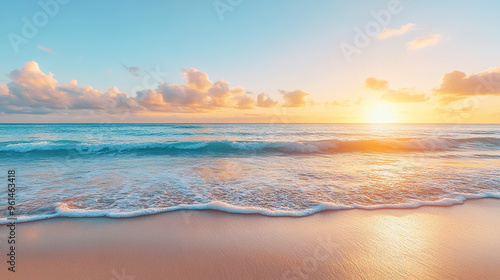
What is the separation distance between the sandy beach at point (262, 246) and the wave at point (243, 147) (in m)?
12.0

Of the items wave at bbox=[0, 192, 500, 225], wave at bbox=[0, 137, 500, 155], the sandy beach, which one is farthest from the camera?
wave at bbox=[0, 137, 500, 155]

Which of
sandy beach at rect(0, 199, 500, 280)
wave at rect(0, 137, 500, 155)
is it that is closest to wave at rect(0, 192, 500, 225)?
sandy beach at rect(0, 199, 500, 280)

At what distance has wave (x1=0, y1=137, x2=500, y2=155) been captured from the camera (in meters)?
15.9

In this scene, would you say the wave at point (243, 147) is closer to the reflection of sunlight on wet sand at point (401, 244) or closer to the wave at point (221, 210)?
the wave at point (221, 210)

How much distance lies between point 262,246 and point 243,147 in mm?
14395

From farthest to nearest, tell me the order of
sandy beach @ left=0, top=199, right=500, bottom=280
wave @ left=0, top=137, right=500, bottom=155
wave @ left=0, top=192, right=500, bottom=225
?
1. wave @ left=0, top=137, right=500, bottom=155
2. wave @ left=0, top=192, right=500, bottom=225
3. sandy beach @ left=0, top=199, right=500, bottom=280

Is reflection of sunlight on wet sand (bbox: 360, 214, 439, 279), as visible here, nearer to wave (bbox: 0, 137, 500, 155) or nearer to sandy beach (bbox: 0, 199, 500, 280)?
sandy beach (bbox: 0, 199, 500, 280)

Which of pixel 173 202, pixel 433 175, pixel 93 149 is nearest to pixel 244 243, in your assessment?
pixel 173 202

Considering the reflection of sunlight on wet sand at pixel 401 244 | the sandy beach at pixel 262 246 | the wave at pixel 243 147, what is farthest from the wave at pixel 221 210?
the wave at pixel 243 147

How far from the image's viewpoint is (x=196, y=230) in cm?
371

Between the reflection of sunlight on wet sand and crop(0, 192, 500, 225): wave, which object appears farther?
crop(0, 192, 500, 225): wave

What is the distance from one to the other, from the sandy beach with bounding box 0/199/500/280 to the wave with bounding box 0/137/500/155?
39.4 ft

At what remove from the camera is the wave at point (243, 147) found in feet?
52.0

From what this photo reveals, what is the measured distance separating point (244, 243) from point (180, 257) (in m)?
0.96
